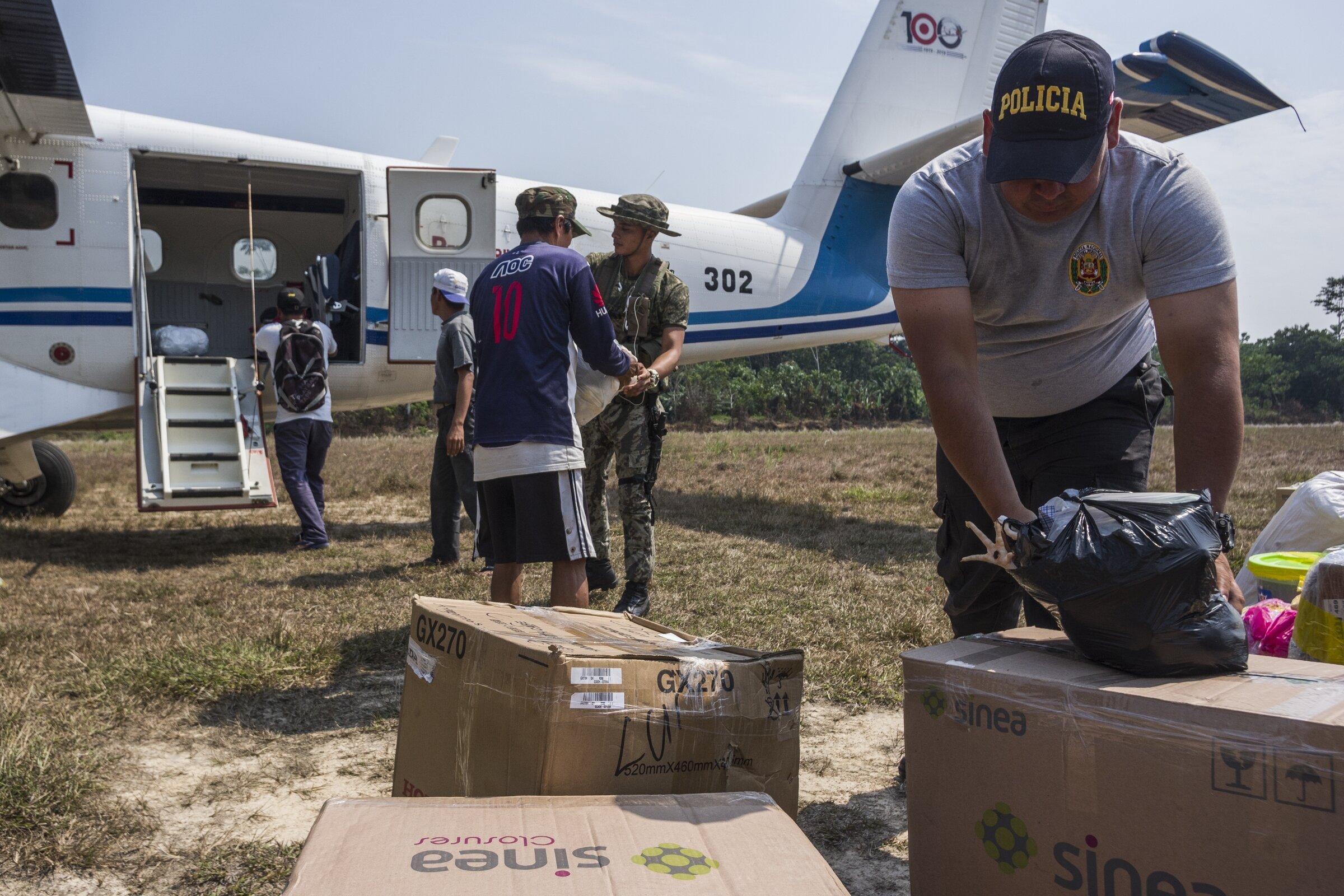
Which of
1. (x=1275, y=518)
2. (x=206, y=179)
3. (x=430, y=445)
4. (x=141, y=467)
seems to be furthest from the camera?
(x=430, y=445)

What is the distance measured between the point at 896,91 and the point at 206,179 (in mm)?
6802

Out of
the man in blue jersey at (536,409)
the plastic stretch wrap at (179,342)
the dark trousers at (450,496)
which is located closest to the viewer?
the man in blue jersey at (536,409)

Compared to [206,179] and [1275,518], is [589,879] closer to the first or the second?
[1275,518]

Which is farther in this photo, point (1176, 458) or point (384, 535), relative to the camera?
point (384, 535)

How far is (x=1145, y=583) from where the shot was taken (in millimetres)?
1404

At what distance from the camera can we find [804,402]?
35.3 metres

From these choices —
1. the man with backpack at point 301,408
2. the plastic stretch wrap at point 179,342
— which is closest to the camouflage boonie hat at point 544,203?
the man with backpack at point 301,408

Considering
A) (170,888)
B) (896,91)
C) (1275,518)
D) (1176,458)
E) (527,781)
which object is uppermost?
(896,91)

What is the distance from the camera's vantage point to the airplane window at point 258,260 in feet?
30.8

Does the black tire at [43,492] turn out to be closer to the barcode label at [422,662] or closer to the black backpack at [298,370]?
the black backpack at [298,370]

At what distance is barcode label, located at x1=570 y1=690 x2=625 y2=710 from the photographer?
1.61 meters

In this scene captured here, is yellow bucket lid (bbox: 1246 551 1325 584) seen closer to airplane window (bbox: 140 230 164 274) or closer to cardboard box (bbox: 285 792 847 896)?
cardboard box (bbox: 285 792 847 896)

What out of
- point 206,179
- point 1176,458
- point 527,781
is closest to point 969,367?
point 1176,458

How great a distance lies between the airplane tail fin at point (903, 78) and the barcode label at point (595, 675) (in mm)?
8691
